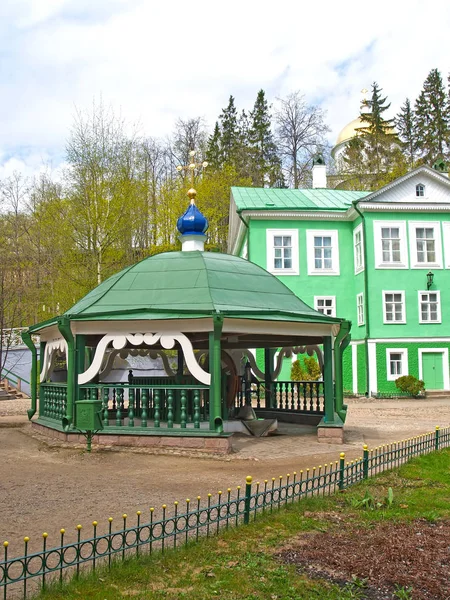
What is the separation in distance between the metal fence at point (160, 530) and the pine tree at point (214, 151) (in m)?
39.4

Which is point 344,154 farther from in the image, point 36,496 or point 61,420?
point 36,496

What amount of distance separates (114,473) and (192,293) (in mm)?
4072

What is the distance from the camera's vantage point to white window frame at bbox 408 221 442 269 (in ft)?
94.8

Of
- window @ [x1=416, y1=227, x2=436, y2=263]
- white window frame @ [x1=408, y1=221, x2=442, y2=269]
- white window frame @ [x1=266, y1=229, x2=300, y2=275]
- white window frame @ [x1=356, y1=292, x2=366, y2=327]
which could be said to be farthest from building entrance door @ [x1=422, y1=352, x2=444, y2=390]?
white window frame @ [x1=266, y1=229, x2=300, y2=275]

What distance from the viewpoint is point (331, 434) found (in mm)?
11906

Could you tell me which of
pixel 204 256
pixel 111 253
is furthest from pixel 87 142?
pixel 204 256

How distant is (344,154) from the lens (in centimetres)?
4981

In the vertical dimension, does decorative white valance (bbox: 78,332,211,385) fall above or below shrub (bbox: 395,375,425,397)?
above

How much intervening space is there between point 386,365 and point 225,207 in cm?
1712

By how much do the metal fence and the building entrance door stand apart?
19361 mm

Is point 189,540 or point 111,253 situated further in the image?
point 111,253

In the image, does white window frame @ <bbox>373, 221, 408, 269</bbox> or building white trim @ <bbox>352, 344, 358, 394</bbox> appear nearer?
white window frame @ <bbox>373, 221, 408, 269</bbox>

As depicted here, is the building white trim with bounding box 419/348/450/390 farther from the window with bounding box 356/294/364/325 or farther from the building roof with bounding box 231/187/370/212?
the building roof with bounding box 231/187/370/212

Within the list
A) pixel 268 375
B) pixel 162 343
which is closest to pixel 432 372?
pixel 268 375
